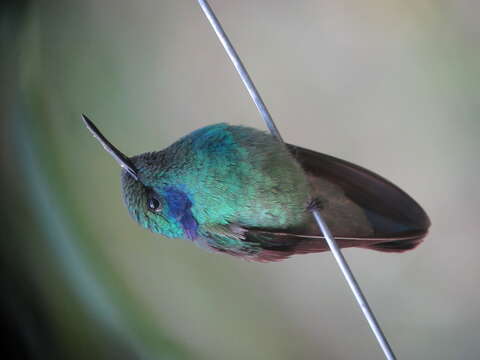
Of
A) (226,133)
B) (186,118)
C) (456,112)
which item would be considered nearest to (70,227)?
(186,118)

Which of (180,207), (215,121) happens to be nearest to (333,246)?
(180,207)

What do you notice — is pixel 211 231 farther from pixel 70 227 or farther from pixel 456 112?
pixel 70 227

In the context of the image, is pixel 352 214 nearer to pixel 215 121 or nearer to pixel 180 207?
pixel 180 207

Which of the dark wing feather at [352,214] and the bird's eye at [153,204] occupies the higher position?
the dark wing feather at [352,214]

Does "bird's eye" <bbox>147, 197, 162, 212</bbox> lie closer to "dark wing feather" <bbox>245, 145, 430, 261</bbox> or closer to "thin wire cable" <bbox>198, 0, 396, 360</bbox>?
"dark wing feather" <bbox>245, 145, 430, 261</bbox>

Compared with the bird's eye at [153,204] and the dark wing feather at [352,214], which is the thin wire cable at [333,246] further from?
the bird's eye at [153,204]

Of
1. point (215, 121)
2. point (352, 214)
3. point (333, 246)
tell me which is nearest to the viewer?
point (333, 246)

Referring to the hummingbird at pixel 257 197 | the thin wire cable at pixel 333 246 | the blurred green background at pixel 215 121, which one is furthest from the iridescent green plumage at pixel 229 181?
the blurred green background at pixel 215 121

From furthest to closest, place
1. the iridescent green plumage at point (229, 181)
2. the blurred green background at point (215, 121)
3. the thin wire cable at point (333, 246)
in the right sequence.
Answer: the blurred green background at point (215, 121) → the iridescent green plumage at point (229, 181) → the thin wire cable at point (333, 246)
